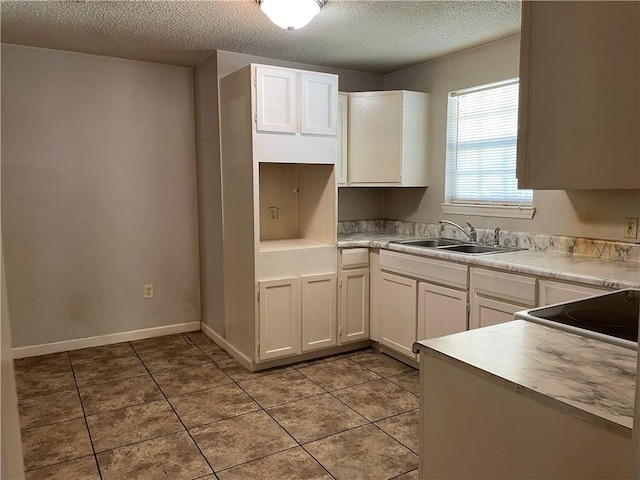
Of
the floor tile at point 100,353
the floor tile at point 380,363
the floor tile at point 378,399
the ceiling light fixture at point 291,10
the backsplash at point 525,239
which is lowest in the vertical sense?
the floor tile at point 378,399

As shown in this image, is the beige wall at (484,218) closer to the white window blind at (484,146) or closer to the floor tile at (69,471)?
the white window blind at (484,146)

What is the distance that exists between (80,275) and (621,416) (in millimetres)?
3927

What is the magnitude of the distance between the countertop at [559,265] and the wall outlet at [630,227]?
0.16 m

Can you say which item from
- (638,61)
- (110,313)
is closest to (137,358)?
(110,313)

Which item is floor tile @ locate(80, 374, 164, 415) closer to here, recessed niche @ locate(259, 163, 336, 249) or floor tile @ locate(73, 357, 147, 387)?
floor tile @ locate(73, 357, 147, 387)

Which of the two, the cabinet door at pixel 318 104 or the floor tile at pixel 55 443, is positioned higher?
the cabinet door at pixel 318 104

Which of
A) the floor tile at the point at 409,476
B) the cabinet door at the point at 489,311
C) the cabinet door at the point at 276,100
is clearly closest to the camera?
the floor tile at the point at 409,476

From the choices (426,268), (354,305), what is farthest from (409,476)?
(354,305)

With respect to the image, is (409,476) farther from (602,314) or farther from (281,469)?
(602,314)

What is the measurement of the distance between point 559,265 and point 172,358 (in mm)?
2802

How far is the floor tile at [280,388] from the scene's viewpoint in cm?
309

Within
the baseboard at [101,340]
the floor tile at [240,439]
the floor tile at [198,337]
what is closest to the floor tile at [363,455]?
the floor tile at [240,439]

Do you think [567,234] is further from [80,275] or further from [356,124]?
[80,275]

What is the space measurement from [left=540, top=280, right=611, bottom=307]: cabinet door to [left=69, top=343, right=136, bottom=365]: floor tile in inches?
120
